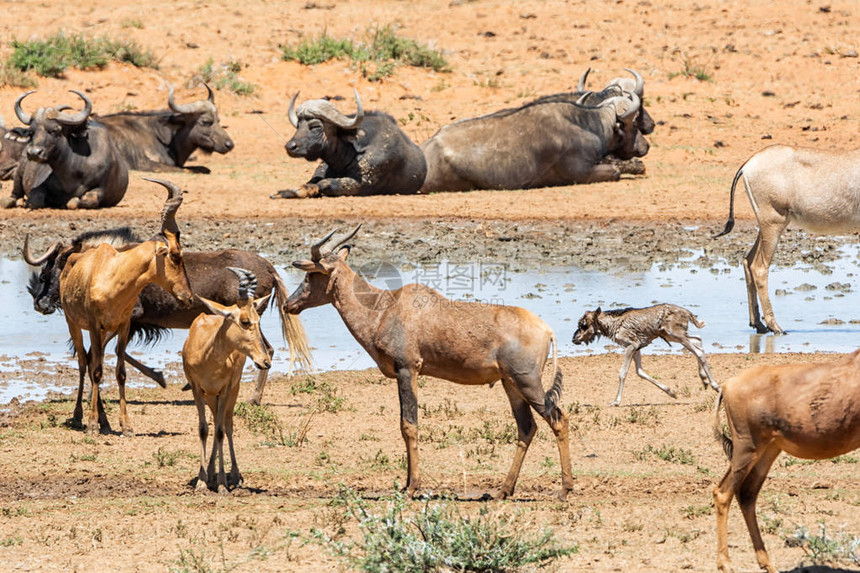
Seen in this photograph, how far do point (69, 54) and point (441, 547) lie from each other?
2581 centimetres

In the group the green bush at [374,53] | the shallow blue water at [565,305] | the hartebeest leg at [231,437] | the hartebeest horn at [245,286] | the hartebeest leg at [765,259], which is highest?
the hartebeest horn at [245,286]

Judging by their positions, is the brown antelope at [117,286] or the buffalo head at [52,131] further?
the buffalo head at [52,131]

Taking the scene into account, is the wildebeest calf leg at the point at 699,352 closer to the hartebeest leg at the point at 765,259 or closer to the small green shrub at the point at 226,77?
the hartebeest leg at the point at 765,259

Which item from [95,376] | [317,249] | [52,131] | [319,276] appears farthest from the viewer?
[52,131]

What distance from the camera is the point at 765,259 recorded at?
43.7 ft

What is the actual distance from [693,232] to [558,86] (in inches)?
477

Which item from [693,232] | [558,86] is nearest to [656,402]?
[693,232]

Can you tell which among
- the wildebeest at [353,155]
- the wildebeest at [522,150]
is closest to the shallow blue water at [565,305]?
the wildebeest at [353,155]

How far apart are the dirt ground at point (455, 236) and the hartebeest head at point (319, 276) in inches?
46.4

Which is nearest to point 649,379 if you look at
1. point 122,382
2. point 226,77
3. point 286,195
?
point 122,382

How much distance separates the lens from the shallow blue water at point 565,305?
12617 mm

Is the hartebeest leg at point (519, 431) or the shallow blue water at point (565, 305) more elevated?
the hartebeest leg at point (519, 431)

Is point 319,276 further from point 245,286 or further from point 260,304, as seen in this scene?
point 260,304

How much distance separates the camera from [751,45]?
3244cm
